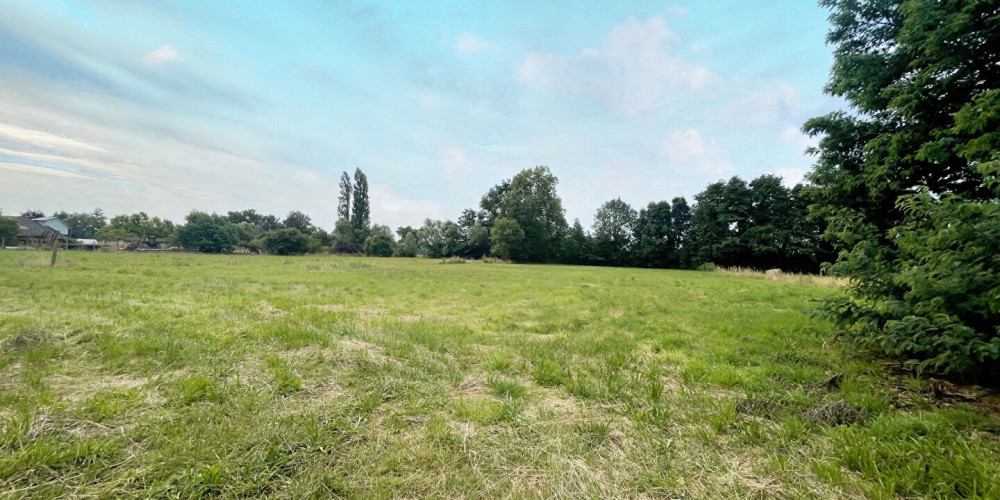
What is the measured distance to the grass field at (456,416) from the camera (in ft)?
7.66

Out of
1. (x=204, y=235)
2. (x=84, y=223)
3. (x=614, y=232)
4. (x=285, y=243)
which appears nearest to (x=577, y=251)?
(x=614, y=232)

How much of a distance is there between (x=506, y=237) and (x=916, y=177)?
4436 cm

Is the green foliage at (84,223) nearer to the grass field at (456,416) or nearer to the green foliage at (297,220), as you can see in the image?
the green foliage at (297,220)

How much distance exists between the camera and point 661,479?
2.41 meters

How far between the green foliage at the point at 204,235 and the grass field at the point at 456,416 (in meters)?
65.4

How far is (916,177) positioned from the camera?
5199 mm

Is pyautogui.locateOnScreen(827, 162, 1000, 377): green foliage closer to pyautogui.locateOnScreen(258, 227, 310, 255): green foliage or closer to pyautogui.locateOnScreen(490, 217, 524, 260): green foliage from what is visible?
pyautogui.locateOnScreen(490, 217, 524, 260): green foliage

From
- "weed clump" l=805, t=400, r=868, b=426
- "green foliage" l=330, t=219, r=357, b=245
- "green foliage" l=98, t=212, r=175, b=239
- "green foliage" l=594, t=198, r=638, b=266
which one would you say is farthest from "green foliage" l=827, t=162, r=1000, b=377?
"green foliage" l=98, t=212, r=175, b=239

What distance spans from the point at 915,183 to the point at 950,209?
2286 millimetres

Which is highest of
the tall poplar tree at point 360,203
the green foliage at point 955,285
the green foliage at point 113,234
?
the tall poplar tree at point 360,203

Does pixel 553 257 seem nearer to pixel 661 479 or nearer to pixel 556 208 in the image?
pixel 556 208

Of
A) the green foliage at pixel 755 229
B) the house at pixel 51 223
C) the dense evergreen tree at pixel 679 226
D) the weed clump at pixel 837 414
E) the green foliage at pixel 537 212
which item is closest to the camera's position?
the weed clump at pixel 837 414

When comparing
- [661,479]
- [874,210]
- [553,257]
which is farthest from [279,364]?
[553,257]

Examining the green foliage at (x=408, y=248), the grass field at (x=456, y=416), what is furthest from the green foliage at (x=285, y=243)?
the grass field at (x=456, y=416)
